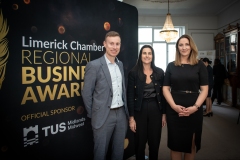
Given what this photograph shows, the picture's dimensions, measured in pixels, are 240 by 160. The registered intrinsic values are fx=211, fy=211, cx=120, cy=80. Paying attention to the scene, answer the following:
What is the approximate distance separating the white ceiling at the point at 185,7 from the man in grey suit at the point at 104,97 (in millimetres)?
5459

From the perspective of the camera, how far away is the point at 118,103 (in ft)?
6.81

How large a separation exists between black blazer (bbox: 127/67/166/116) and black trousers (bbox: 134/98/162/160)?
5cm

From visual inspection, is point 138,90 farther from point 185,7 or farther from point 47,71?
point 185,7

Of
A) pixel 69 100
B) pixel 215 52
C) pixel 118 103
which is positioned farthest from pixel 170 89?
pixel 215 52

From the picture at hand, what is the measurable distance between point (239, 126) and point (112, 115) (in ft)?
12.8

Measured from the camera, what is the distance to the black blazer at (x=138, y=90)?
2.16 metres

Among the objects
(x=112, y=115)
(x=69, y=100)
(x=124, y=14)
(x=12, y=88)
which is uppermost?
(x=124, y=14)

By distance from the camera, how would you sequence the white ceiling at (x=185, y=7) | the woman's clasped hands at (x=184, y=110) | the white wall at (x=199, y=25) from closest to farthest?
the woman's clasped hands at (x=184, y=110)
the white ceiling at (x=185, y=7)
the white wall at (x=199, y=25)

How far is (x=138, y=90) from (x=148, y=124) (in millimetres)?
369

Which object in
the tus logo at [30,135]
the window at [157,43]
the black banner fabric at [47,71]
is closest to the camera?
the black banner fabric at [47,71]

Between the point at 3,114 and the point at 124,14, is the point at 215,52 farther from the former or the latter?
the point at 3,114

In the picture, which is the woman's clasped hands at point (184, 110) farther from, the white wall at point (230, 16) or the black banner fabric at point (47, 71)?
the white wall at point (230, 16)

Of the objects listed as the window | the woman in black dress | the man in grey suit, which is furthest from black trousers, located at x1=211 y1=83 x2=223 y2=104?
the man in grey suit

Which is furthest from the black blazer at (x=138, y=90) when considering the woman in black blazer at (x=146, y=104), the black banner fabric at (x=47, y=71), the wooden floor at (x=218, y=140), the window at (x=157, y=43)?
the window at (x=157, y=43)
